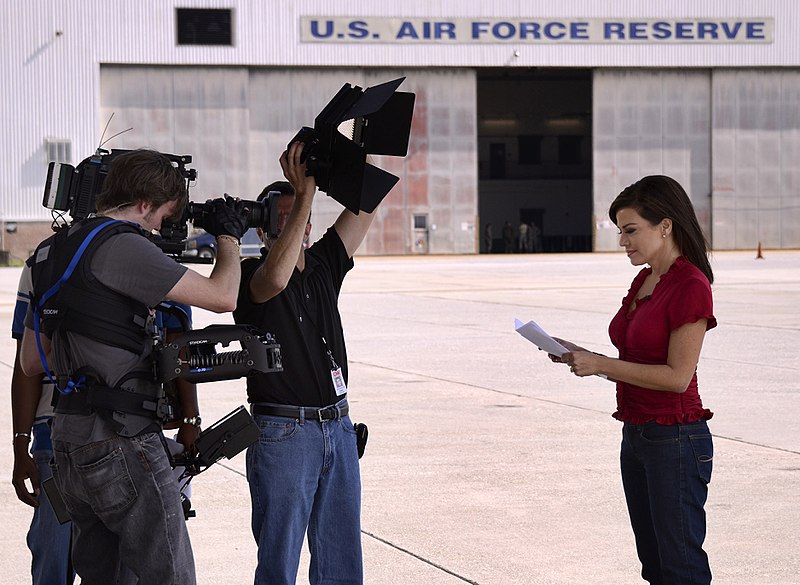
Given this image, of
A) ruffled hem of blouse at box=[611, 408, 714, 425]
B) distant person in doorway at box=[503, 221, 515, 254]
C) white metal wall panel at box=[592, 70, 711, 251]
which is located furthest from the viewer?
distant person in doorway at box=[503, 221, 515, 254]

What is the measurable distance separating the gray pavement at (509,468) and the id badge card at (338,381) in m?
1.45

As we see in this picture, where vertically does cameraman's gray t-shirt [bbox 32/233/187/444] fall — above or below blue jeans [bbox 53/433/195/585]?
above

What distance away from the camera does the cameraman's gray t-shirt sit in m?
3.56

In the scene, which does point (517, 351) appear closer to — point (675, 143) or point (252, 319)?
point (252, 319)

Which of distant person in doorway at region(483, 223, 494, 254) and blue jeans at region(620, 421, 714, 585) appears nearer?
blue jeans at region(620, 421, 714, 585)

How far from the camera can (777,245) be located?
51844mm

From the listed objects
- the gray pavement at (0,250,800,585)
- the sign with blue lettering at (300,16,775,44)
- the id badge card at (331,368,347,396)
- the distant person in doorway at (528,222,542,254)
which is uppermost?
the sign with blue lettering at (300,16,775,44)

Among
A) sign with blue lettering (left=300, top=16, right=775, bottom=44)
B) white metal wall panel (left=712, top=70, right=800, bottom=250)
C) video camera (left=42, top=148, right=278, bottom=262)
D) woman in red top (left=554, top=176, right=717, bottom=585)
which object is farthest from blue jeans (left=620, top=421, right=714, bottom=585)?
white metal wall panel (left=712, top=70, right=800, bottom=250)

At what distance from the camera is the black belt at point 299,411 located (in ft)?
13.7

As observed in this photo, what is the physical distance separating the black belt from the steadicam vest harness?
1.88ft

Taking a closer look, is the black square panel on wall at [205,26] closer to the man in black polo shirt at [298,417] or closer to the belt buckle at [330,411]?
the man in black polo shirt at [298,417]

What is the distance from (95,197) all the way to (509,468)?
3.92 m

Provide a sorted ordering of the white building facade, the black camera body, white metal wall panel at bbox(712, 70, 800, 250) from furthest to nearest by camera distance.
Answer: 1. white metal wall panel at bbox(712, 70, 800, 250)
2. the white building facade
3. the black camera body

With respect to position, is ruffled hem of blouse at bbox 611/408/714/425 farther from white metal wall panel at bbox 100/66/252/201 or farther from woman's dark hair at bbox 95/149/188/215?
white metal wall panel at bbox 100/66/252/201
